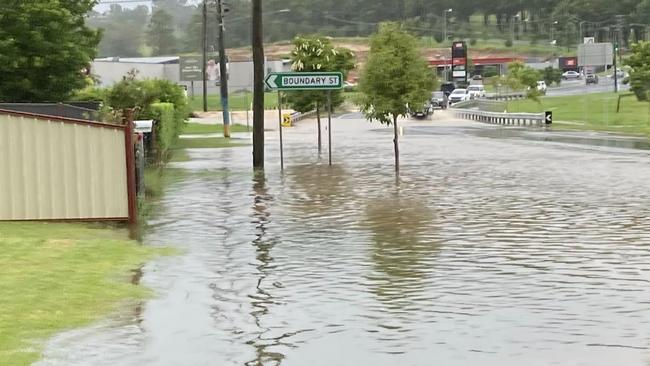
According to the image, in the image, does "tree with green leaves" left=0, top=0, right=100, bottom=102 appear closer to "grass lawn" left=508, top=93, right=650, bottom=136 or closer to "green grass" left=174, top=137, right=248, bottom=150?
"green grass" left=174, top=137, right=248, bottom=150

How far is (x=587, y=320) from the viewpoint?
9.59 m

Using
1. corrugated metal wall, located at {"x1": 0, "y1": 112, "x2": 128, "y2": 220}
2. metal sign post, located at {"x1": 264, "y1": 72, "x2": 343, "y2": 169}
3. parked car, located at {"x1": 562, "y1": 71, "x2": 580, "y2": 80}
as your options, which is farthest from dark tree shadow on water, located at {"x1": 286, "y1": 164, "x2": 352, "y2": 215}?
parked car, located at {"x1": 562, "y1": 71, "x2": 580, "y2": 80}

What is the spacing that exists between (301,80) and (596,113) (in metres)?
45.4

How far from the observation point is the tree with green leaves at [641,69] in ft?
227

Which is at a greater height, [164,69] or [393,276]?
[164,69]

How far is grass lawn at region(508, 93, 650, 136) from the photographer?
5538cm

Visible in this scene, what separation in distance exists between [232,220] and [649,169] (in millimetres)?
13234

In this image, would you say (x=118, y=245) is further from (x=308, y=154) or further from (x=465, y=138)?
(x=465, y=138)

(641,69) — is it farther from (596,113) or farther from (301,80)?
(301,80)

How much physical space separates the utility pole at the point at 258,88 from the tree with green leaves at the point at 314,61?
621 centimetres

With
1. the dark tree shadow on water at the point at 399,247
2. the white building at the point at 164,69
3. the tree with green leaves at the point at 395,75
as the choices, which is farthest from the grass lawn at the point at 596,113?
the dark tree shadow on water at the point at 399,247

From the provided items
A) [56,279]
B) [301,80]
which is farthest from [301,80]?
[56,279]

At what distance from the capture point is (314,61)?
36094mm

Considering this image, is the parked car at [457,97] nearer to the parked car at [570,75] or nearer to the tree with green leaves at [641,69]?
the tree with green leaves at [641,69]
